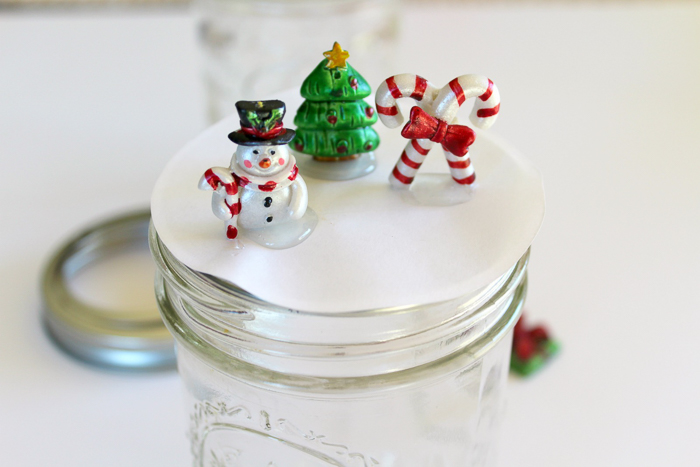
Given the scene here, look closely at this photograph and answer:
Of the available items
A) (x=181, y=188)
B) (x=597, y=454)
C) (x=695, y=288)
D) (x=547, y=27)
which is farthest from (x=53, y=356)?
(x=547, y=27)

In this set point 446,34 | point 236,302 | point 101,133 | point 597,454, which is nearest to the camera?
point 236,302

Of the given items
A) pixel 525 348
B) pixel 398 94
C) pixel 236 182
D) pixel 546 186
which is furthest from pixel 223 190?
pixel 546 186

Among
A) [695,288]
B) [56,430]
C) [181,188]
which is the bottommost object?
[56,430]

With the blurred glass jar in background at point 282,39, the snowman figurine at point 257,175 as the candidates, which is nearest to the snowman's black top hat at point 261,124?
the snowman figurine at point 257,175

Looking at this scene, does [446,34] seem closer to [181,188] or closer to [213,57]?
[213,57]

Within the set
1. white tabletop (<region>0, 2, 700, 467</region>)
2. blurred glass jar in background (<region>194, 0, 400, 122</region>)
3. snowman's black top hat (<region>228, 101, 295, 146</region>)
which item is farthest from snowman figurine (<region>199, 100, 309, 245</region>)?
blurred glass jar in background (<region>194, 0, 400, 122</region>)

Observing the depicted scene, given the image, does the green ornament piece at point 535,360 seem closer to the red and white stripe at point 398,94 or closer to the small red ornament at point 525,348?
the small red ornament at point 525,348

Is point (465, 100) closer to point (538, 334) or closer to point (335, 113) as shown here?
point (335, 113)
